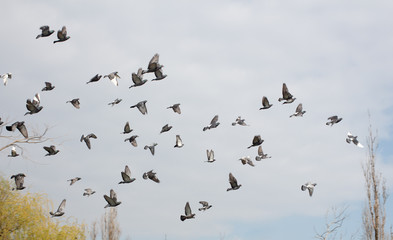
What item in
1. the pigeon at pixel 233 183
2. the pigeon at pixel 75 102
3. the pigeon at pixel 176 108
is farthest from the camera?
the pigeon at pixel 75 102

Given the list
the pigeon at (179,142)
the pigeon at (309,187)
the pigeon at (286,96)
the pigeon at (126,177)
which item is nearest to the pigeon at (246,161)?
the pigeon at (309,187)

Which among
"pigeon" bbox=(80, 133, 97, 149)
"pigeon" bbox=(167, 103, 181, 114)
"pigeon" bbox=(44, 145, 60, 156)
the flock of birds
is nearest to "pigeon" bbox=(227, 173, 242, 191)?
the flock of birds

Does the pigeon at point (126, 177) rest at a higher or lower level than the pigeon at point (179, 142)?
lower

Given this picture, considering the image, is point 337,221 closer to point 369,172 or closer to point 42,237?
point 369,172

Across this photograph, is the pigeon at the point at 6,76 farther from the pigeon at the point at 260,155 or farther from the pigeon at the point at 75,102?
the pigeon at the point at 260,155

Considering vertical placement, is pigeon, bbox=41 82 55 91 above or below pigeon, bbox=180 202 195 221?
above

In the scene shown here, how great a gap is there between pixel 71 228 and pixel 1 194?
350 cm

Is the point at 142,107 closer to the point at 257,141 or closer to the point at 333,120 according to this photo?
the point at 257,141

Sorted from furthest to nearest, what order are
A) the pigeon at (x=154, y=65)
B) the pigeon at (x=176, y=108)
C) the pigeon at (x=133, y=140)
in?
the pigeon at (x=176, y=108) → the pigeon at (x=133, y=140) → the pigeon at (x=154, y=65)

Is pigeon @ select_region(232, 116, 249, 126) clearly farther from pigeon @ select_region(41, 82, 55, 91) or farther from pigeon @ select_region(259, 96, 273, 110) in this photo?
pigeon @ select_region(41, 82, 55, 91)

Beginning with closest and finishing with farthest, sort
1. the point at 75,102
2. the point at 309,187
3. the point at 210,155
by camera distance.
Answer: the point at 210,155, the point at 309,187, the point at 75,102

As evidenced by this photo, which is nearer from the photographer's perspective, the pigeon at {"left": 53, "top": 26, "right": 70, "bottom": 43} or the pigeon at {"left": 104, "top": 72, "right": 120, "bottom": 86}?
the pigeon at {"left": 53, "top": 26, "right": 70, "bottom": 43}

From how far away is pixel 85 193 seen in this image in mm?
14977

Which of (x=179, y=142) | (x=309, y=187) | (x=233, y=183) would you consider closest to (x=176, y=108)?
(x=179, y=142)
